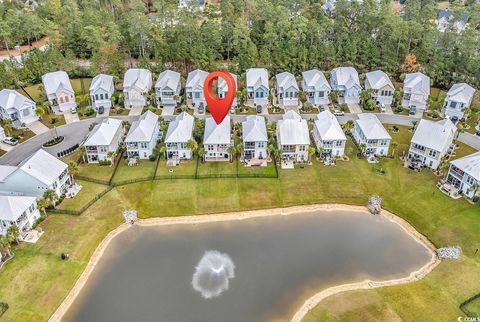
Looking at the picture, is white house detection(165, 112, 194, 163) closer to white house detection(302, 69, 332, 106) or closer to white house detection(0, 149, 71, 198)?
white house detection(0, 149, 71, 198)

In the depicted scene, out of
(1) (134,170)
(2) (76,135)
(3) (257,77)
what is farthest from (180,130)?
(3) (257,77)

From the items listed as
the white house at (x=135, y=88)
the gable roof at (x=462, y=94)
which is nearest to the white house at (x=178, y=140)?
the white house at (x=135, y=88)

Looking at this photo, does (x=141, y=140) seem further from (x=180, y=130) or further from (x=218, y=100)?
(x=218, y=100)

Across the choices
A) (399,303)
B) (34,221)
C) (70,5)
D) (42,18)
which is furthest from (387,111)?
(42,18)

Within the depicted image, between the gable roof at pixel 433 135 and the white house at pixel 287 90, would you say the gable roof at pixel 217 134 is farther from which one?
the gable roof at pixel 433 135

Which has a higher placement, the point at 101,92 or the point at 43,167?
→ the point at 101,92

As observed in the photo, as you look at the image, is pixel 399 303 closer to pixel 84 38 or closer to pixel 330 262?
pixel 330 262
